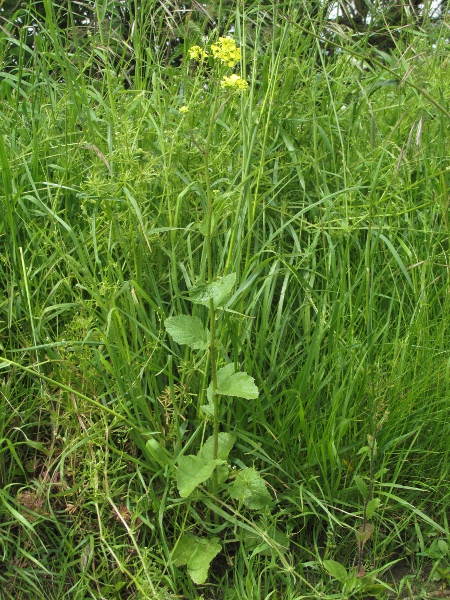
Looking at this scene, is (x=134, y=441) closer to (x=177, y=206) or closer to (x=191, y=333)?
(x=191, y=333)

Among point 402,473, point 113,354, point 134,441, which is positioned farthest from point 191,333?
point 402,473

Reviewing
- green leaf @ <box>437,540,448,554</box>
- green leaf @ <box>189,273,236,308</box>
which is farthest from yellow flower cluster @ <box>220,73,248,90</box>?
green leaf @ <box>437,540,448,554</box>

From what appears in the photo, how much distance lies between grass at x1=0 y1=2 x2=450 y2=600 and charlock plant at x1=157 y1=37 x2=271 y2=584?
4 cm

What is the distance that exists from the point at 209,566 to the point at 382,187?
1.31m

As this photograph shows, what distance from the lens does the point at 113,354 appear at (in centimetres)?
164

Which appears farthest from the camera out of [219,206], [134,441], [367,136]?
[367,136]

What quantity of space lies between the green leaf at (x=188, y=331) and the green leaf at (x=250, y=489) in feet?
Result: 1.10

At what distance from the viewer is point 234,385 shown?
1470mm

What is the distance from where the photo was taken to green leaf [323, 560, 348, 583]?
1.53 metres

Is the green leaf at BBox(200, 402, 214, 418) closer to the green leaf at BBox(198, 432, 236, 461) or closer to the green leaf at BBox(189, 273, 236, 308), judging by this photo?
the green leaf at BBox(198, 432, 236, 461)

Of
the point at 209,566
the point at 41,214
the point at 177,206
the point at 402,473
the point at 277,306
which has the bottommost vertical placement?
the point at 209,566

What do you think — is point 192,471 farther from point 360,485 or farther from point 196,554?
point 360,485

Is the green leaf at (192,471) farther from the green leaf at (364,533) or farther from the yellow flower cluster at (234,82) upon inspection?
the yellow flower cluster at (234,82)

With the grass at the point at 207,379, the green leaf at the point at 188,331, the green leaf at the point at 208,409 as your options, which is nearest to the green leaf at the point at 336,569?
the grass at the point at 207,379
